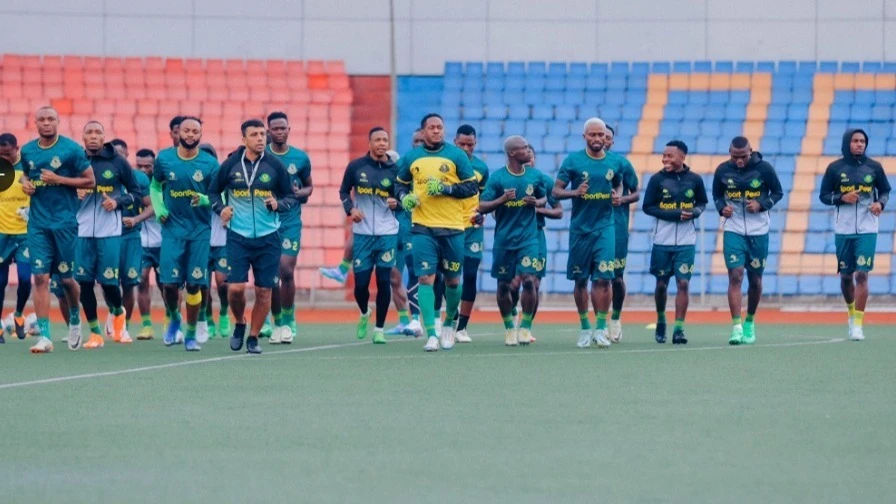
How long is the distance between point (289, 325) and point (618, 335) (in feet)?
11.5

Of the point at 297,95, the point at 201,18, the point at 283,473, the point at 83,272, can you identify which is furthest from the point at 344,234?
the point at 283,473

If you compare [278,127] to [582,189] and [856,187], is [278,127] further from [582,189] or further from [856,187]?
[856,187]

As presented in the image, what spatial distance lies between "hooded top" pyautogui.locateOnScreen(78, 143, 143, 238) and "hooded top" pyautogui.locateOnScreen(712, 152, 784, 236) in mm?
6053

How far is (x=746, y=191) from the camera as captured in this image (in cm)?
1798

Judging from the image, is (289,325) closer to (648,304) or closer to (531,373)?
(531,373)

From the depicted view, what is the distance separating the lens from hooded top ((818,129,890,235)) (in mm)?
18609

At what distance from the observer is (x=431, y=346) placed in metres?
15.9

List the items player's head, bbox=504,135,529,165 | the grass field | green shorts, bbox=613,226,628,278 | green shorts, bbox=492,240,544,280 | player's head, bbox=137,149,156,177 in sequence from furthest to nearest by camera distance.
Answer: player's head, bbox=137,149,156,177, green shorts, bbox=613,226,628,278, green shorts, bbox=492,240,544,280, player's head, bbox=504,135,529,165, the grass field

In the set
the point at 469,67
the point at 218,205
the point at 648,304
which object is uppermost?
the point at 469,67

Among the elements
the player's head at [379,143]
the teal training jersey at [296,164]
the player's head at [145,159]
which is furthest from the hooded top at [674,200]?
the player's head at [145,159]

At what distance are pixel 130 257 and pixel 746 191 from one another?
21.9ft

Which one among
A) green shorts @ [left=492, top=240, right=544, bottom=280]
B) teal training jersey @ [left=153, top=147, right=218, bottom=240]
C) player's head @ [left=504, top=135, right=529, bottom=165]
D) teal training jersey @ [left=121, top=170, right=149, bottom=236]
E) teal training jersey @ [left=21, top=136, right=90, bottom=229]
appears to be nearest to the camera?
teal training jersey @ [left=21, top=136, right=90, bottom=229]

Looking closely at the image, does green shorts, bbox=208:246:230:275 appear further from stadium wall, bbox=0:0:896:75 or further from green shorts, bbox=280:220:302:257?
stadium wall, bbox=0:0:896:75

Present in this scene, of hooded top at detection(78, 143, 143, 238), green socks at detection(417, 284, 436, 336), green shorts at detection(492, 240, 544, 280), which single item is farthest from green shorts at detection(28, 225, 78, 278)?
green shorts at detection(492, 240, 544, 280)
